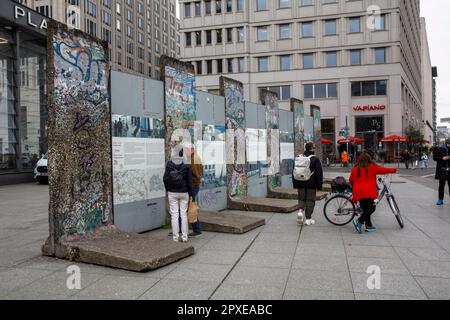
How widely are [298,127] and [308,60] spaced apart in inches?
1346

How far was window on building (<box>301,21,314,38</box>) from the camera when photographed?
49594 mm

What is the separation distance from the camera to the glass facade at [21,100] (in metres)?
21.0

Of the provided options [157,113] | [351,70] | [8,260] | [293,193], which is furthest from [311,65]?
[8,260]

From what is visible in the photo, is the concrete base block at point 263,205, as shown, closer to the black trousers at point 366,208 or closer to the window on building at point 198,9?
the black trousers at point 366,208

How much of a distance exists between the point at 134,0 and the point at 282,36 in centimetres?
3900

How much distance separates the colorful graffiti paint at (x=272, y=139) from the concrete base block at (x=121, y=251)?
26.8ft

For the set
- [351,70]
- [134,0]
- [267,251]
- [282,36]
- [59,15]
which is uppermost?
[134,0]

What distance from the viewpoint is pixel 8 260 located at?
621 centimetres

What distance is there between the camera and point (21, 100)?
72.9 ft

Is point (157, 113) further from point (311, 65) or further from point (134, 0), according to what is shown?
point (134, 0)

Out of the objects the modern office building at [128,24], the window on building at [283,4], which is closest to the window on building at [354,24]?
the window on building at [283,4]

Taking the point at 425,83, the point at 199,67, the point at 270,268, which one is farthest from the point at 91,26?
the point at 425,83

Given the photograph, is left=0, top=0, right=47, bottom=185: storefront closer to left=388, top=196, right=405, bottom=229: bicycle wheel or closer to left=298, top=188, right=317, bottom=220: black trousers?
left=298, top=188, right=317, bottom=220: black trousers

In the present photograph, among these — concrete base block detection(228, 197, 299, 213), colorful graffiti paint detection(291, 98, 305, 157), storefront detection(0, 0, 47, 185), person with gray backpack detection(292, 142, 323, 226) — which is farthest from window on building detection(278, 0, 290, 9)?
person with gray backpack detection(292, 142, 323, 226)
